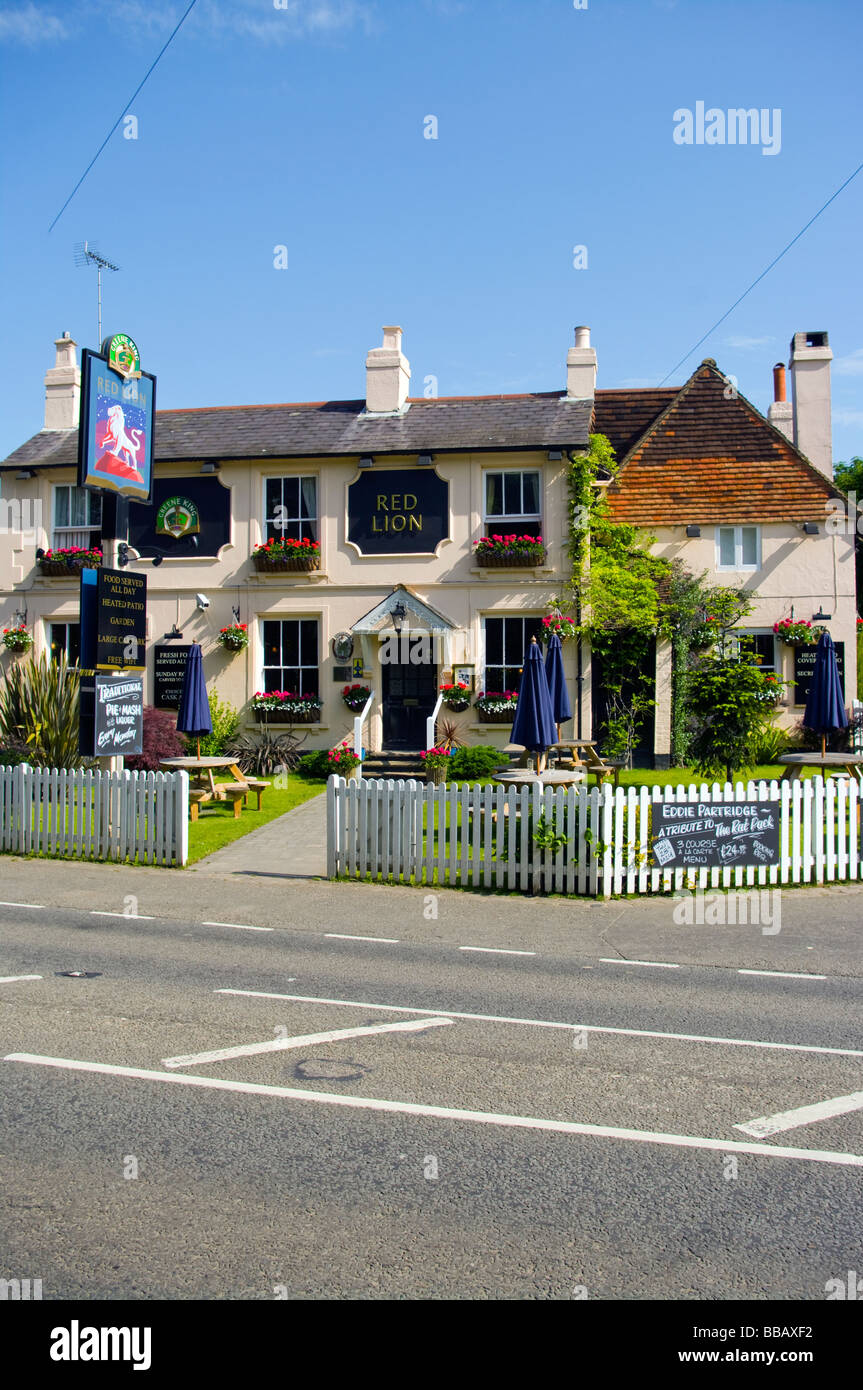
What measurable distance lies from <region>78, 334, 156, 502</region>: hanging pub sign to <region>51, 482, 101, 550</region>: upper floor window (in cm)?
888

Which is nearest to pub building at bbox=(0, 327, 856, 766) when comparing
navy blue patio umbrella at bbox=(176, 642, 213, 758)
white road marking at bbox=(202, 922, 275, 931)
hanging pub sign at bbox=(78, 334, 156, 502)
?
navy blue patio umbrella at bbox=(176, 642, 213, 758)

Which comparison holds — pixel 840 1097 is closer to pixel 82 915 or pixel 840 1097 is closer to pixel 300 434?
pixel 82 915

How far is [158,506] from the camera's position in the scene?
78.7 feet

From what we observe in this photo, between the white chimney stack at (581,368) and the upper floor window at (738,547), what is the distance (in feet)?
13.8

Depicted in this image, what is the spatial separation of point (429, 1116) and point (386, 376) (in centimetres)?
2064

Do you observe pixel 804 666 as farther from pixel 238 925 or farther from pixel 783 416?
pixel 238 925

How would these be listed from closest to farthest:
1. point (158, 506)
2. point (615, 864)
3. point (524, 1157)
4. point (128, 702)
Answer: point (524, 1157), point (615, 864), point (128, 702), point (158, 506)

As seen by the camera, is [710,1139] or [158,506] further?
[158,506]

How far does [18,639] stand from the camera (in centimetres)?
2403

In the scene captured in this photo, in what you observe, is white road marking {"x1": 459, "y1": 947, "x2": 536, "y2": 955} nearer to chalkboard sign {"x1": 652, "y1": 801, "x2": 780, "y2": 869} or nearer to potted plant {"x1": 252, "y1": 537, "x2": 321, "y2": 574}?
chalkboard sign {"x1": 652, "y1": 801, "x2": 780, "y2": 869}

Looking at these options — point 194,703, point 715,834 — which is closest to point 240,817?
point 194,703

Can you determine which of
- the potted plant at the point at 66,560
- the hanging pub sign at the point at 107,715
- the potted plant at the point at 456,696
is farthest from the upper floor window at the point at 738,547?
the potted plant at the point at 66,560
